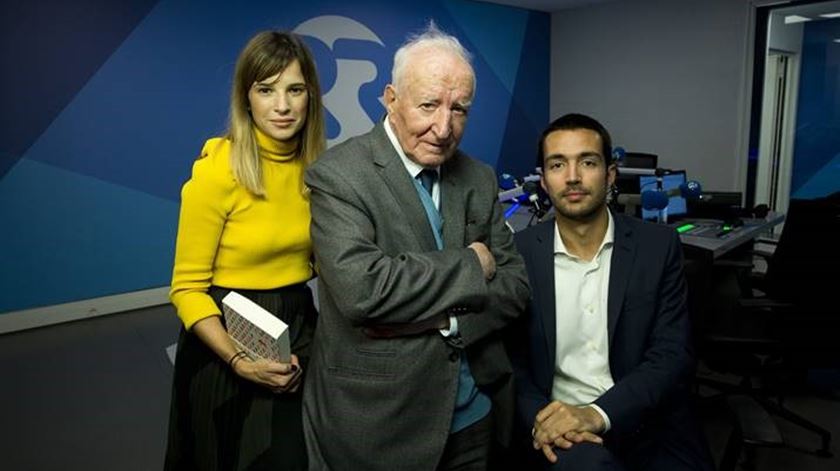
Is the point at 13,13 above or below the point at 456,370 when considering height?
above

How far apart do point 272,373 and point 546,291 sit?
79 centimetres

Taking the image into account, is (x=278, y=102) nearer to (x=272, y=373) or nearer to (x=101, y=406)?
(x=272, y=373)

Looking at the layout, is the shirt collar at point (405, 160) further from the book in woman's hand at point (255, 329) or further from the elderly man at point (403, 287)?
the book in woman's hand at point (255, 329)

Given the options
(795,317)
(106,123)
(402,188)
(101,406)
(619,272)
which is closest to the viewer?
(402,188)

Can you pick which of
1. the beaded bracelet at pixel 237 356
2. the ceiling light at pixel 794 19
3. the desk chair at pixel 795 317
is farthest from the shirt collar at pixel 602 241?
the ceiling light at pixel 794 19

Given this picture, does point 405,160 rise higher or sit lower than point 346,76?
lower

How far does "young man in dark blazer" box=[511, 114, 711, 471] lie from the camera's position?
1589 millimetres

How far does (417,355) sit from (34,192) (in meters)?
3.93

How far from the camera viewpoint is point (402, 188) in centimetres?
124

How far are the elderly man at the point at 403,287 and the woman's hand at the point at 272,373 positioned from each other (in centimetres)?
9

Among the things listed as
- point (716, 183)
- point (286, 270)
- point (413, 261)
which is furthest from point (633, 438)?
point (716, 183)

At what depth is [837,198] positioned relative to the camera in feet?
9.51

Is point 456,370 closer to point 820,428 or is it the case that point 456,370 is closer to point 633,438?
point 633,438

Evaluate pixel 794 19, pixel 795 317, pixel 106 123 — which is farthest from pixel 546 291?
pixel 794 19
